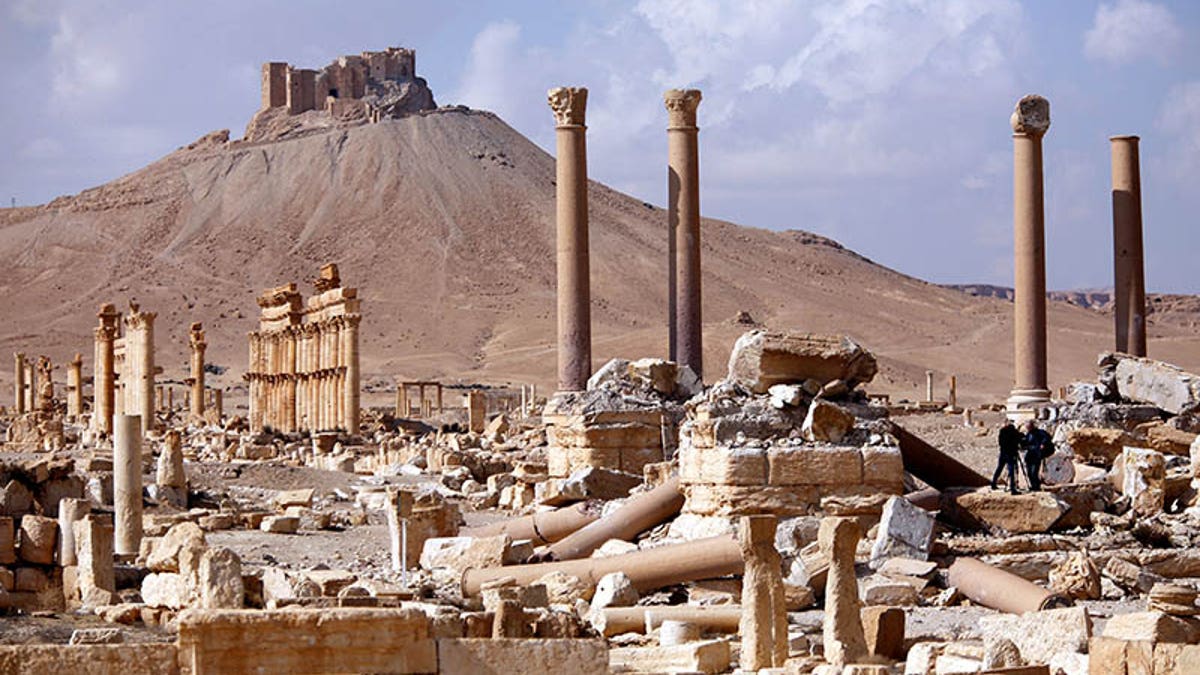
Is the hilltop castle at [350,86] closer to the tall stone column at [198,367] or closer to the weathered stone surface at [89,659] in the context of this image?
the tall stone column at [198,367]

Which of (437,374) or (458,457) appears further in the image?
(437,374)

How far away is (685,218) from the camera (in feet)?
89.7

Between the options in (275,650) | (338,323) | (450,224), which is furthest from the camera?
(450,224)

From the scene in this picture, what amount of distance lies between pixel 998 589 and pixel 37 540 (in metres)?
8.68

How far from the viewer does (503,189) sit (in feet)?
413

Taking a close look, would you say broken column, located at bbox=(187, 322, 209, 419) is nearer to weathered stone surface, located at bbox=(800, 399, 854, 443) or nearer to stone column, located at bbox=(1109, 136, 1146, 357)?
stone column, located at bbox=(1109, 136, 1146, 357)

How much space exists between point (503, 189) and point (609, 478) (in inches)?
4147

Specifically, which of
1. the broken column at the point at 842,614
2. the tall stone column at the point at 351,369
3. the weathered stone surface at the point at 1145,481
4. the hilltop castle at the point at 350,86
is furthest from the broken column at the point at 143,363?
the hilltop castle at the point at 350,86

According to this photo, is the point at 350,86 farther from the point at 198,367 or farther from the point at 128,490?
the point at 128,490

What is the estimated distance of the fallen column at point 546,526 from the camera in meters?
18.8

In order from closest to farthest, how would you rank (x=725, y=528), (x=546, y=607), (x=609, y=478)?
1. (x=546, y=607)
2. (x=725, y=528)
3. (x=609, y=478)

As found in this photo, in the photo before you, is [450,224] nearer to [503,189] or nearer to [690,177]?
[503,189]

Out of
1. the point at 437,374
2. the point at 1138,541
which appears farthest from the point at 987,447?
the point at 437,374

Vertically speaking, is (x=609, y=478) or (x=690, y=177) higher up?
(x=690, y=177)
